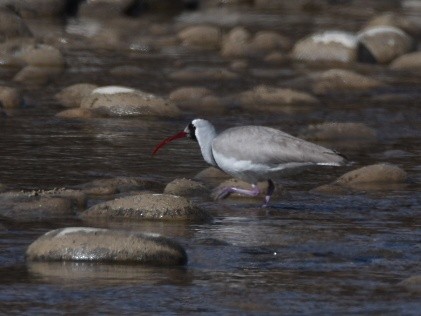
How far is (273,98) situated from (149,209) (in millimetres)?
8153

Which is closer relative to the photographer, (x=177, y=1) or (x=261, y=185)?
(x=261, y=185)

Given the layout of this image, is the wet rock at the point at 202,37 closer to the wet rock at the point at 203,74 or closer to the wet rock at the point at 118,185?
the wet rock at the point at 203,74

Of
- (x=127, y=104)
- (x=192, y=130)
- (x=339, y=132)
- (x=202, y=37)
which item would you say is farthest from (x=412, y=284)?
(x=202, y=37)

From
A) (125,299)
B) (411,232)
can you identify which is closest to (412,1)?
(411,232)

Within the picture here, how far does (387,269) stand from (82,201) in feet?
9.97

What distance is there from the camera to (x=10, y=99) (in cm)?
1770

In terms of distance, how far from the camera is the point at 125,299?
8.48m

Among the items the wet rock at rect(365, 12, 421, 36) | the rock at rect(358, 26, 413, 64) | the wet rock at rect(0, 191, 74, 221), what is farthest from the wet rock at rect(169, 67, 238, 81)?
the wet rock at rect(0, 191, 74, 221)

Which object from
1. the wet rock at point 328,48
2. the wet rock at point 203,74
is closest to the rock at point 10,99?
the wet rock at point 203,74

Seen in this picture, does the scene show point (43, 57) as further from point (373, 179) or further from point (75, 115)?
point (373, 179)

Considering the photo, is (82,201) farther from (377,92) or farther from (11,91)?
(377,92)

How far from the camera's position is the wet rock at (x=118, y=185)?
12.2 m

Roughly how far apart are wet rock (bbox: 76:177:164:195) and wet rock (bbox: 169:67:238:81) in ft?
28.7

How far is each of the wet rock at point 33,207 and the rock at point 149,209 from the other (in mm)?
227
